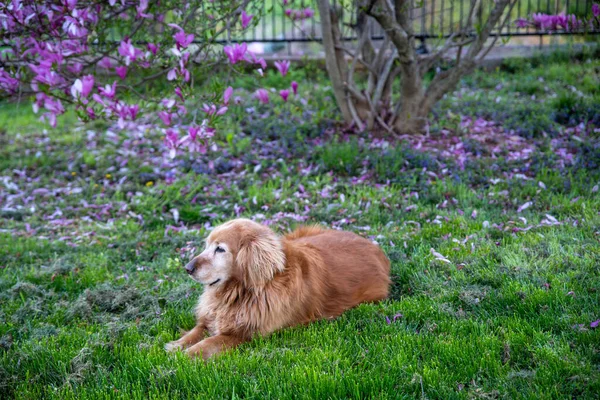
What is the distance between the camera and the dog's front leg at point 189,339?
11.6 ft

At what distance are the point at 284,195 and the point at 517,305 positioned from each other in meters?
3.03

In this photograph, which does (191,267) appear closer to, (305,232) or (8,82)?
(305,232)

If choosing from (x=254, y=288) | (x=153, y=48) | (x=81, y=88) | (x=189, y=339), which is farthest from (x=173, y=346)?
(x=153, y=48)

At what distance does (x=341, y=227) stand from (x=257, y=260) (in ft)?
6.50

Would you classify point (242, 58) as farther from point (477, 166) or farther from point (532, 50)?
point (532, 50)

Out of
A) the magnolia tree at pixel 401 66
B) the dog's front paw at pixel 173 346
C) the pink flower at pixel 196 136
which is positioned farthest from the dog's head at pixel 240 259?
the magnolia tree at pixel 401 66

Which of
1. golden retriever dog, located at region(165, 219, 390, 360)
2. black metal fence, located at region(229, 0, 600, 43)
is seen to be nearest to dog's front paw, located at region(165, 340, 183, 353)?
golden retriever dog, located at region(165, 219, 390, 360)

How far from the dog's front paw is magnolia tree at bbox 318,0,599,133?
447cm

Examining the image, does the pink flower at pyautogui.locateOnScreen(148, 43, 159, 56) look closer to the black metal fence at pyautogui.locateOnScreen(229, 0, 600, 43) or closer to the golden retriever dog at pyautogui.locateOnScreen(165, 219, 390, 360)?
the black metal fence at pyautogui.locateOnScreen(229, 0, 600, 43)

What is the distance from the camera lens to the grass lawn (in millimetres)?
3090

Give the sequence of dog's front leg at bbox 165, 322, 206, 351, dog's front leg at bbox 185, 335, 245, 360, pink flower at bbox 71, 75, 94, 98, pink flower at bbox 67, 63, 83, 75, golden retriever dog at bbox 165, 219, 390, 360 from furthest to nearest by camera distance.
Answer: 1. pink flower at bbox 67, 63, 83, 75
2. pink flower at bbox 71, 75, 94, 98
3. golden retriever dog at bbox 165, 219, 390, 360
4. dog's front leg at bbox 165, 322, 206, 351
5. dog's front leg at bbox 185, 335, 245, 360

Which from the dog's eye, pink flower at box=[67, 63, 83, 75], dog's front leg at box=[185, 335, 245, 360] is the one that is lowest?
dog's front leg at box=[185, 335, 245, 360]

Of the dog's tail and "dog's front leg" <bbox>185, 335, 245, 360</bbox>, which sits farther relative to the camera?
the dog's tail

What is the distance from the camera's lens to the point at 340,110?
26.7ft
